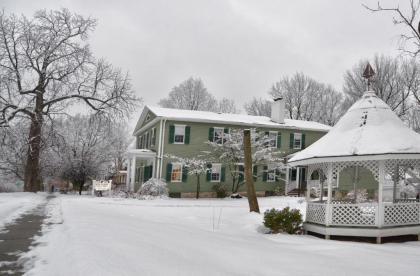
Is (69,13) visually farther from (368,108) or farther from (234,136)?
(368,108)

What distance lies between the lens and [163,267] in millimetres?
6020

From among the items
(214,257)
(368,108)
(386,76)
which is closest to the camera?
(214,257)

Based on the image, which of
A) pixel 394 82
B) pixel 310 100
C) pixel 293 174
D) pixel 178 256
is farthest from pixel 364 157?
pixel 310 100

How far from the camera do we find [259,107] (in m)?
53.1

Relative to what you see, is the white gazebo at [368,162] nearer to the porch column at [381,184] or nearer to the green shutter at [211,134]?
the porch column at [381,184]

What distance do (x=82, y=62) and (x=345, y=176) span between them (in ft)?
69.5

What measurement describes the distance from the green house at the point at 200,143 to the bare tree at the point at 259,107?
1764cm

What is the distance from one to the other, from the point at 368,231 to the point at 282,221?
2.70m

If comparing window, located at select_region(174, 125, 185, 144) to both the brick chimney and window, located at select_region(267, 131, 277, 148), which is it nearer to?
window, located at select_region(267, 131, 277, 148)

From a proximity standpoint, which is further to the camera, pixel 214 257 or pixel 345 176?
pixel 345 176

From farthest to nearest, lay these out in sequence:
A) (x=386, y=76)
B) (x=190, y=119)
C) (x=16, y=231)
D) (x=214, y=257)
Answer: (x=386, y=76)
(x=190, y=119)
(x=16, y=231)
(x=214, y=257)

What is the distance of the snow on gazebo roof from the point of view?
11992mm

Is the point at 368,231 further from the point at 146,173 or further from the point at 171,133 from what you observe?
the point at 146,173

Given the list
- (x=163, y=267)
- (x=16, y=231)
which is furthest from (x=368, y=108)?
(x=16, y=231)
